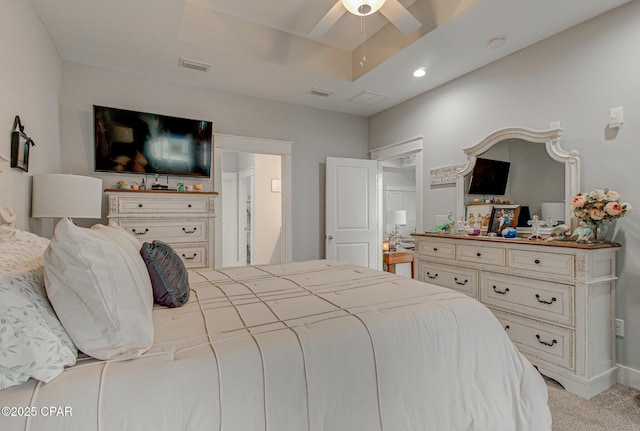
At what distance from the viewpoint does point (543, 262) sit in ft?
7.45

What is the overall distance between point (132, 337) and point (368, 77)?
3.32 metres

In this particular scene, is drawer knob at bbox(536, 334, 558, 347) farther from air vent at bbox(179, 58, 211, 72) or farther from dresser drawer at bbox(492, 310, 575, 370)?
air vent at bbox(179, 58, 211, 72)

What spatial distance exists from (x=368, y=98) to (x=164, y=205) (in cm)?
278

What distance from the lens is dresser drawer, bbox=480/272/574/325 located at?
215cm

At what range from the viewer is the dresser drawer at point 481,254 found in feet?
8.42

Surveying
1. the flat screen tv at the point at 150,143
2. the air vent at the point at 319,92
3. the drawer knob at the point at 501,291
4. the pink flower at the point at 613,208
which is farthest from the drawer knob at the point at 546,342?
the flat screen tv at the point at 150,143

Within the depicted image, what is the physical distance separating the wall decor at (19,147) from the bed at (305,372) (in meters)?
1.39

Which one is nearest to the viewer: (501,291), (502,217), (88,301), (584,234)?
(88,301)

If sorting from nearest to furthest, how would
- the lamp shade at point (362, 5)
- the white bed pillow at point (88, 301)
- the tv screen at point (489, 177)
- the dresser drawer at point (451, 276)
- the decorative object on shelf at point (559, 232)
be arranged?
the white bed pillow at point (88, 301) → the lamp shade at point (362, 5) → the decorative object on shelf at point (559, 232) → the dresser drawer at point (451, 276) → the tv screen at point (489, 177)

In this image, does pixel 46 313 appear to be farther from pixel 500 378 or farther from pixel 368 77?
pixel 368 77

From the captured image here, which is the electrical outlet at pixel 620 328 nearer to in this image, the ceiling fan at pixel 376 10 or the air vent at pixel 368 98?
the ceiling fan at pixel 376 10

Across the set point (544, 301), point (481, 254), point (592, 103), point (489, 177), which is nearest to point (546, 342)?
point (544, 301)

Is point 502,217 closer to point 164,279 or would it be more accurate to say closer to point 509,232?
point 509,232

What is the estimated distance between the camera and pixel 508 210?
2893mm
